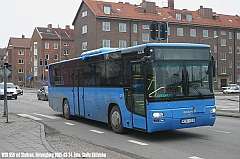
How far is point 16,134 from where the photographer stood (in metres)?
11.1

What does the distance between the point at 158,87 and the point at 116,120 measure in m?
2.44

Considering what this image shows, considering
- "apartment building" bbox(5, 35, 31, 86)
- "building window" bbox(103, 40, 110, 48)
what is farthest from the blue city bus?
"apartment building" bbox(5, 35, 31, 86)

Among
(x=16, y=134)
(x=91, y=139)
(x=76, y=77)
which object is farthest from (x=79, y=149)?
(x=76, y=77)

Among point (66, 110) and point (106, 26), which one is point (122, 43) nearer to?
point (106, 26)

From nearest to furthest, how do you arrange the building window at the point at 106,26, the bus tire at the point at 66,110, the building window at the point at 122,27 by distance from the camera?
the bus tire at the point at 66,110
the building window at the point at 106,26
the building window at the point at 122,27

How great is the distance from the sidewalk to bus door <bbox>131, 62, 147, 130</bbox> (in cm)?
267

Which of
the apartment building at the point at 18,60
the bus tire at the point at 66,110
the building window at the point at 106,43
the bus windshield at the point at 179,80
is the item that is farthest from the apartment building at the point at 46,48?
the bus windshield at the point at 179,80

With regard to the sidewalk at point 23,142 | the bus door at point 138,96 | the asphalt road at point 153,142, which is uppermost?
the bus door at point 138,96

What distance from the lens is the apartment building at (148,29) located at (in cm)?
6162

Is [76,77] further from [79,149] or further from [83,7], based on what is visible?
[83,7]

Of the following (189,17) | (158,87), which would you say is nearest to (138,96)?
(158,87)

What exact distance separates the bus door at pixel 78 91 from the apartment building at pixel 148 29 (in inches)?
1749

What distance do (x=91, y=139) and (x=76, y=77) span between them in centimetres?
481

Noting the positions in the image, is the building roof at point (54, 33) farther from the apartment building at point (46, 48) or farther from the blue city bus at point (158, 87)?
the blue city bus at point (158, 87)
